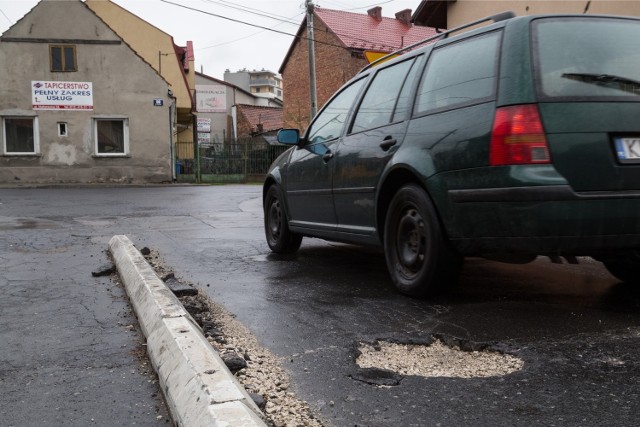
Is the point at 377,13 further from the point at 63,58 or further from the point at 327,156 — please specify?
the point at 327,156

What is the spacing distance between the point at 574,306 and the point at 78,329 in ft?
10.2

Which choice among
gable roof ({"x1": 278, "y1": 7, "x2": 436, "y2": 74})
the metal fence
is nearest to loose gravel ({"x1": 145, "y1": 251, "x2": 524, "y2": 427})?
the metal fence

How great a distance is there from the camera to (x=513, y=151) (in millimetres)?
3338

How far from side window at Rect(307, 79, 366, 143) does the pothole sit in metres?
2.58

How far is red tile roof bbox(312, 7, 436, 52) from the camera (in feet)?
115

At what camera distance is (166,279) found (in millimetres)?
4730

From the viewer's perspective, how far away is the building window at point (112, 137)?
82.1ft

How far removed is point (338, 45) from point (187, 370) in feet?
113

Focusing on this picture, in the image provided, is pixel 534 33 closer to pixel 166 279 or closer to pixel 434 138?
pixel 434 138

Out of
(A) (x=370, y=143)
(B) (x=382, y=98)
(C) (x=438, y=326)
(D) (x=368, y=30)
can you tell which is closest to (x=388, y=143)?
(A) (x=370, y=143)

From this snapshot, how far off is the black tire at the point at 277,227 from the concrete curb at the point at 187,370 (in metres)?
2.55

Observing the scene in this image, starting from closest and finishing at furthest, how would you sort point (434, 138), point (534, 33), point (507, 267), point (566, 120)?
point (566, 120) < point (534, 33) < point (434, 138) < point (507, 267)

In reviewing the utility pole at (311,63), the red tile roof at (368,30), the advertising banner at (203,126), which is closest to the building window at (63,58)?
the utility pole at (311,63)

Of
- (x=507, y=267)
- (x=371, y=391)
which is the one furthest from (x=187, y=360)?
(x=507, y=267)
